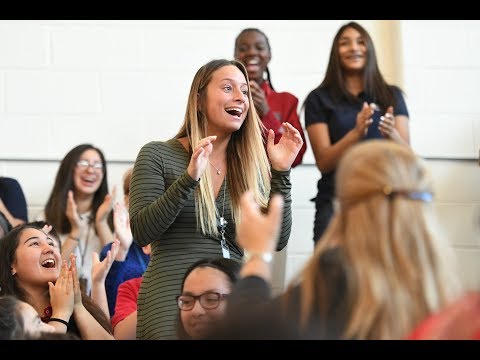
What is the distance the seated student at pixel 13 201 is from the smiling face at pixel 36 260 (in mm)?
645

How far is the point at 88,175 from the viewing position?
312 centimetres

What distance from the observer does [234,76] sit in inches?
84.4

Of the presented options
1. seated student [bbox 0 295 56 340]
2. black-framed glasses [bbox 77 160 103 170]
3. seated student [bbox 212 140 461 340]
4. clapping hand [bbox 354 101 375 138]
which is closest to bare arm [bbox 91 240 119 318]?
seated student [bbox 0 295 56 340]

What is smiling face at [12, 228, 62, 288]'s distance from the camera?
7.57 ft

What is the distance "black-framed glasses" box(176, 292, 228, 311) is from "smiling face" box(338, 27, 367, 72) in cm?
132

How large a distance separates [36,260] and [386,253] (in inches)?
48.3

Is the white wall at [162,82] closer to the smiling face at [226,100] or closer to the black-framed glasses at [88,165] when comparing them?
the black-framed glasses at [88,165]

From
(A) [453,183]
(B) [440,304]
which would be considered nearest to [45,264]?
(B) [440,304]

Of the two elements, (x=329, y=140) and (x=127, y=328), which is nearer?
(x=127, y=328)

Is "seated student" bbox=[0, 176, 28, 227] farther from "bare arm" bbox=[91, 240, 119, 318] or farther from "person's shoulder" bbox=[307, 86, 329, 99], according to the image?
"person's shoulder" bbox=[307, 86, 329, 99]

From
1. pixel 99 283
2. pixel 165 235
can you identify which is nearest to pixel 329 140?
pixel 99 283

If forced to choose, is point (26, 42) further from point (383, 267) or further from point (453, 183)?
point (383, 267)

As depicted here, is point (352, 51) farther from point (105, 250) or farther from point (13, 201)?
point (13, 201)

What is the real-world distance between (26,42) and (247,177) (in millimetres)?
1678
